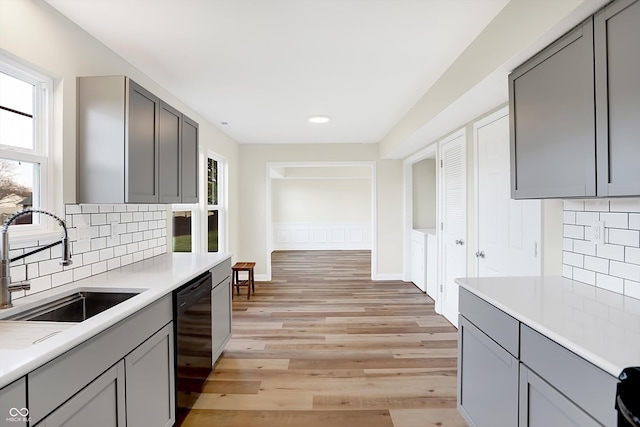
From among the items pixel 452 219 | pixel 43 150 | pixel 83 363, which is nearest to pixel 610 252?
pixel 452 219

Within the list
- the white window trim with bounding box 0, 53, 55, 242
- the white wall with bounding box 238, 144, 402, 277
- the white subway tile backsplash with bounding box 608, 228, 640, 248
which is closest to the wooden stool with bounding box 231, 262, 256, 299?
the white wall with bounding box 238, 144, 402, 277

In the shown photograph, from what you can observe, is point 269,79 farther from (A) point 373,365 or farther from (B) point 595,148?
(A) point 373,365

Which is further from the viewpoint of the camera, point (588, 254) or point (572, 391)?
point (588, 254)

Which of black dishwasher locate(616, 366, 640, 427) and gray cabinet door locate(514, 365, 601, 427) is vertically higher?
black dishwasher locate(616, 366, 640, 427)

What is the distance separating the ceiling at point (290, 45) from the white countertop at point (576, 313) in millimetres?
1367

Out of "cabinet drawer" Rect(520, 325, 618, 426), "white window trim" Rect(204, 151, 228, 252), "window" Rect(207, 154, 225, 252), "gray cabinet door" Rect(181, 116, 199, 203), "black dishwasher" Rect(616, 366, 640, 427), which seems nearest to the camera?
"black dishwasher" Rect(616, 366, 640, 427)

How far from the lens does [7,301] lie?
1450 mm

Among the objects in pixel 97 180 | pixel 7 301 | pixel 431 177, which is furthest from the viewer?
pixel 431 177

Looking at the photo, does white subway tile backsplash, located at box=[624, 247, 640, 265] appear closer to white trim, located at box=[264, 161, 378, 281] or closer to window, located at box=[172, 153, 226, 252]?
window, located at box=[172, 153, 226, 252]

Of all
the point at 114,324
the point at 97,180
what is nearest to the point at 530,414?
the point at 114,324

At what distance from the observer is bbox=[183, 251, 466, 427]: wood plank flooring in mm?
2107

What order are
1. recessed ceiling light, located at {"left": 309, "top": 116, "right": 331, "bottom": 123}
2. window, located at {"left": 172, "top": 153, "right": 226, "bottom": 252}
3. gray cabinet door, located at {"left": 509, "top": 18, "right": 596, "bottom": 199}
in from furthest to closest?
recessed ceiling light, located at {"left": 309, "top": 116, "right": 331, "bottom": 123} → window, located at {"left": 172, "top": 153, "right": 226, "bottom": 252} → gray cabinet door, located at {"left": 509, "top": 18, "right": 596, "bottom": 199}

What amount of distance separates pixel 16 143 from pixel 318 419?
2.37 m

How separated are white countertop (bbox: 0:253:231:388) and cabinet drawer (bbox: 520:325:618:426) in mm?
1712
